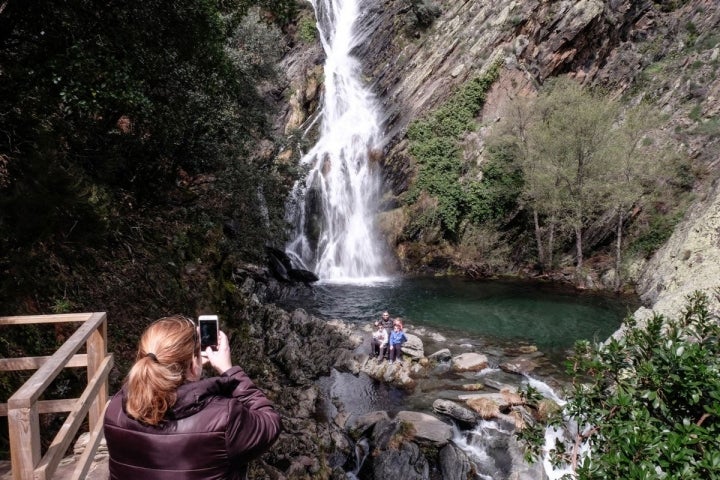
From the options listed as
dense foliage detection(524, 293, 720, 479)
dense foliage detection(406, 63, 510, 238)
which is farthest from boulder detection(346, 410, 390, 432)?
dense foliage detection(406, 63, 510, 238)

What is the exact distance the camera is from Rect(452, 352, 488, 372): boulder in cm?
1345

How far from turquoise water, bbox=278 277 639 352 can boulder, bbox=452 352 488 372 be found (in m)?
2.12

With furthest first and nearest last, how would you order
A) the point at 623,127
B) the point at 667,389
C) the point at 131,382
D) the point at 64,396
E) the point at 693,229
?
the point at 623,127 < the point at 693,229 < the point at 64,396 < the point at 667,389 < the point at 131,382

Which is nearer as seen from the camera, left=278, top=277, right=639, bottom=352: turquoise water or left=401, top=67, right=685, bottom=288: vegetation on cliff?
left=278, top=277, right=639, bottom=352: turquoise water

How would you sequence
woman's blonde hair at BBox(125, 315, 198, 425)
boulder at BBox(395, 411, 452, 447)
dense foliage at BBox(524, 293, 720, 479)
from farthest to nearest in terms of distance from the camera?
boulder at BBox(395, 411, 452, 447) → dense foliage at BBox(524, 293, 720, 479) → woman's blonde hair at BBox(125, 315, 198, 425)

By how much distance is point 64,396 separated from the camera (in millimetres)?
5262

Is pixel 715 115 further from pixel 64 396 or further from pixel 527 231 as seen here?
pixel 64 396

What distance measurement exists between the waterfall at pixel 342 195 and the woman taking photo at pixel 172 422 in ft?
71.5

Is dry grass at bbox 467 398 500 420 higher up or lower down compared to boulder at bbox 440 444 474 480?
higher up

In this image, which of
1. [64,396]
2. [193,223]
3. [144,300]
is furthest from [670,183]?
[64,396]

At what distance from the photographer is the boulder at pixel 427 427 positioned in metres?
9.37

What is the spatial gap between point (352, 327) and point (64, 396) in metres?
12.4

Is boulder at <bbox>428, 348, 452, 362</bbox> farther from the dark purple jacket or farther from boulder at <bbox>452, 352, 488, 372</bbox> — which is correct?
the dark purple jacket

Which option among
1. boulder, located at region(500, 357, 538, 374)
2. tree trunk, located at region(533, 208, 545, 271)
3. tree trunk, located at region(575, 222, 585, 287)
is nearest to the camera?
boulder, located at region(500, 357, 538, 374)
